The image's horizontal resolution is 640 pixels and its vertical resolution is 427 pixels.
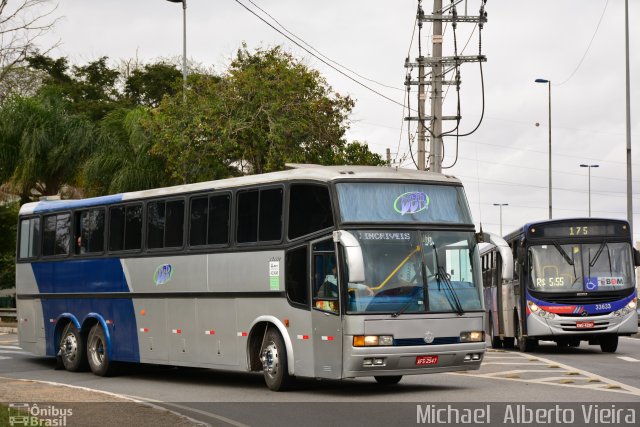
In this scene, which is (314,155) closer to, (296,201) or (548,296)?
(548,296)

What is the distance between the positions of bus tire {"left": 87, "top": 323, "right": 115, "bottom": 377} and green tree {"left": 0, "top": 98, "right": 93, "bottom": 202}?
25234mm

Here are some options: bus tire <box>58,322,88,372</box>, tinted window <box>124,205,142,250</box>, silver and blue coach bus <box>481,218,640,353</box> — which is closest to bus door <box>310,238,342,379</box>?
tinted window <box>124,205,142,250</box>

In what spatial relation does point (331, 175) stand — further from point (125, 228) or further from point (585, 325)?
point (585, 325)

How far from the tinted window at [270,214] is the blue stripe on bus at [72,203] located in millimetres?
4969

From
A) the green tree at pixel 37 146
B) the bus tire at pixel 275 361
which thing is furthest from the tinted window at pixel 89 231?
the green tree at pixel 37 146

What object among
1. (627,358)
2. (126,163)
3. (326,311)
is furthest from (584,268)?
(126,163)

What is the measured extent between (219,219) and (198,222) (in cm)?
67

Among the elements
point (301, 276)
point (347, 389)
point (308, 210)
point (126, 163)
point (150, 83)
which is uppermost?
point (150, 83)

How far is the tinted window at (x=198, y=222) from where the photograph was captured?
2044 centimetres

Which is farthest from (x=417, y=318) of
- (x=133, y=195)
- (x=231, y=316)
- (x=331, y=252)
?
(x=133, y=195)

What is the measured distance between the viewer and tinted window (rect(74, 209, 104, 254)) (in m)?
23.5

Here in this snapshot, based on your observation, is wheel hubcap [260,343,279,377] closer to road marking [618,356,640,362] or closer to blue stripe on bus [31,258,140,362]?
blue stripe on bus [31,258,140,362]

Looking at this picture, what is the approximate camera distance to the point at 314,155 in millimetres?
43594

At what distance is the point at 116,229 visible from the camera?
2303cm
